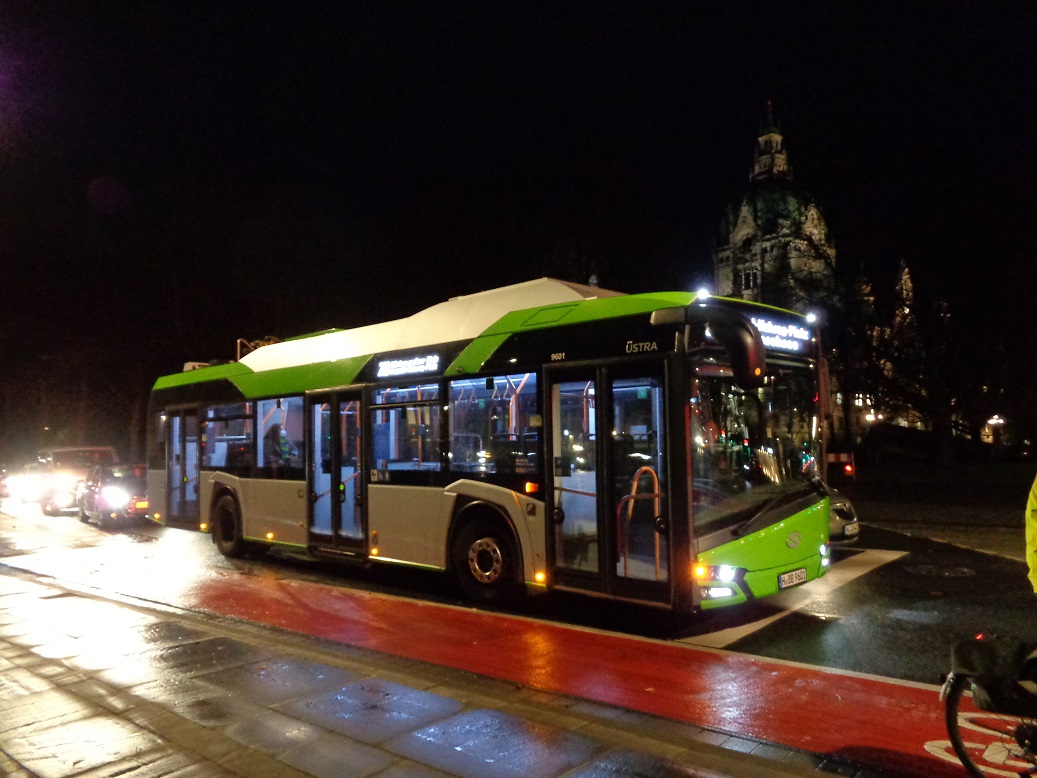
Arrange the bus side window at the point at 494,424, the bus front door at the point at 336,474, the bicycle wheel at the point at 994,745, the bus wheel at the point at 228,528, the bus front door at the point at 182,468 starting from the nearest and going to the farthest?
1. the bicycle wheel at the point at 994,745
2. the bus side window at the point at 494,424
3. the bus front door at the point at 336,474
4. the bus wheel at the point at 228,528
5. the bus front door at the point at 182,468

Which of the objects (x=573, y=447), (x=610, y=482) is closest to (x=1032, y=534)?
(x=610, y=482)

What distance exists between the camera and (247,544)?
13.9 m

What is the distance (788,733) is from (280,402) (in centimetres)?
910

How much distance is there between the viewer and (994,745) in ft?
14.7

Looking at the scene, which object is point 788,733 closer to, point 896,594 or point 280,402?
point 896,594

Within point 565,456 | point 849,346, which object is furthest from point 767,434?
point 849,346

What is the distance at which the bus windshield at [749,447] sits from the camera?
7.21 metres

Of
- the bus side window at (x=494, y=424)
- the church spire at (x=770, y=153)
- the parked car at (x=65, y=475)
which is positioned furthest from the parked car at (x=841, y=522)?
the church spire at (x=770, y=153)

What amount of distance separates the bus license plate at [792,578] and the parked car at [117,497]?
16.9m

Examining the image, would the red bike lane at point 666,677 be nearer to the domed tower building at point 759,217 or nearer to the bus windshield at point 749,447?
the bus windshield at point 749,447

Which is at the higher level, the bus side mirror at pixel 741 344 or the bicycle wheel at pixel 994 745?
the bus side mirror at pixel 741 344

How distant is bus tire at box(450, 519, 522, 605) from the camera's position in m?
8.83

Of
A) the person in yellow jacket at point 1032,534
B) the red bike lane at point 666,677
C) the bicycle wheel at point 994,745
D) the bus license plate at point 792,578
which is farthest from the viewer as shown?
the bus license plate at point 792,578

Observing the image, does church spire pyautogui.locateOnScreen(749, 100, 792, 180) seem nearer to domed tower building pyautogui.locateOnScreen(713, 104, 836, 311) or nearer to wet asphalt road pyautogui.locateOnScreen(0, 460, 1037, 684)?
domed tower building pyautogui.locateOnScreen(713, 104, 836, 311)
